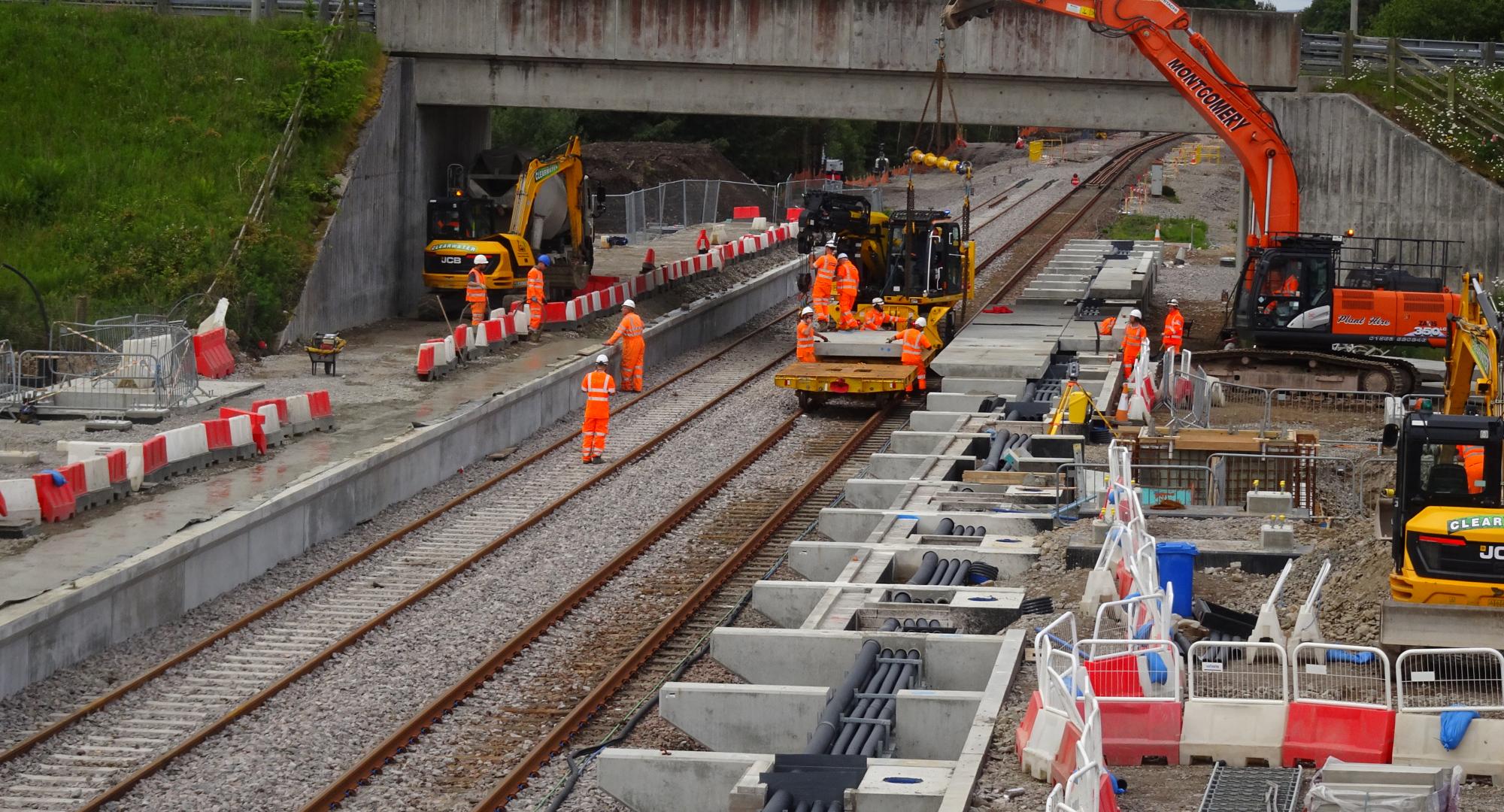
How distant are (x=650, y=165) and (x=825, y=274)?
29639 millimetres

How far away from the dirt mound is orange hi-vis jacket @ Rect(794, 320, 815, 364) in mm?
29125

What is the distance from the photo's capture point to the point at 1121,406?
23.3 meters

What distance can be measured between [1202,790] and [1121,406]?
1235cm

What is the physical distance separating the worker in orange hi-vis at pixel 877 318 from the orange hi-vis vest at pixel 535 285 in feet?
18.9

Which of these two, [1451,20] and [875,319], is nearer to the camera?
[875,319]

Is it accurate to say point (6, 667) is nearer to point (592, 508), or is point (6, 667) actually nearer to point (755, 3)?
point (592, 508)

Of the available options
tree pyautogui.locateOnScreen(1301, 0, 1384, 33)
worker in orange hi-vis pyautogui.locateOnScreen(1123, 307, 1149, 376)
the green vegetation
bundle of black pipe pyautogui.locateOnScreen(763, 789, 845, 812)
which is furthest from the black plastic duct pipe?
tree pyautogui.locateOnScreen(1301, 0, 1384, 33)

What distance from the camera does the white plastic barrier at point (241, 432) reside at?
21.5 metres

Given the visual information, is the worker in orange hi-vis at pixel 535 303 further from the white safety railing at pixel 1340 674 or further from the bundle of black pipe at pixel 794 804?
the bundle of black pipe at pixel 794 804

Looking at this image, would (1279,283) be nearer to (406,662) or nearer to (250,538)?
(250,538)

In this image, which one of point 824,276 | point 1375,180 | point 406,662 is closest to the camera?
point 406,662

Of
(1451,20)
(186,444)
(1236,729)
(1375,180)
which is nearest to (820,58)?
(1375,180)

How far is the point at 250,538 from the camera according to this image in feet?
60.6

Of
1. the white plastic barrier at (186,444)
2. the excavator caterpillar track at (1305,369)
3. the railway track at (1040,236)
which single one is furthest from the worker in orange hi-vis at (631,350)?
the railway track at (1040,236)
